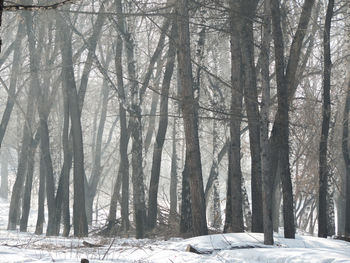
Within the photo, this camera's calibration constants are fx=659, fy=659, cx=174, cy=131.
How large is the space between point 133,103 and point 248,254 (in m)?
8.86

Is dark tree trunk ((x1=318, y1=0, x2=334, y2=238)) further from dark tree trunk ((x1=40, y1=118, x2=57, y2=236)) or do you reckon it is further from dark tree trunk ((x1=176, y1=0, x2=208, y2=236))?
dark tree trunk ((x1=40, y1=118, x2=57, y2=236))

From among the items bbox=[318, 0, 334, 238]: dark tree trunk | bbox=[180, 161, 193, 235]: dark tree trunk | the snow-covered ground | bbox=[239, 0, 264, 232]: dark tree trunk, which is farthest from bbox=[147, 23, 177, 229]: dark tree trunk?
the snow-covered ground

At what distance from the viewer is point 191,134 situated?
47.8 ft

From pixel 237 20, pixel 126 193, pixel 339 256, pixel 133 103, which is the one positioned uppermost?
pixel 237 20

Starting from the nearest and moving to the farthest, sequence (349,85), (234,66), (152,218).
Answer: (234,66), (349,85), (152,218)

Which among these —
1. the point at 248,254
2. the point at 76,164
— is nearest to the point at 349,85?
the point at 76,164

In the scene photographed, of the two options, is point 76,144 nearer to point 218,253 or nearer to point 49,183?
point 49,183

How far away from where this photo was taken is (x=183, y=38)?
1480 cm

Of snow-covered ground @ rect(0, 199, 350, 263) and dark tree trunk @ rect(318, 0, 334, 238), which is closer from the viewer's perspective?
snow-covered ground @ rect(0, 199, 350, 263)

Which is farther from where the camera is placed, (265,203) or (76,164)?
(76,164)

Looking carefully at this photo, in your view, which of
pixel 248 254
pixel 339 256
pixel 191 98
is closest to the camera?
pixel 339 256

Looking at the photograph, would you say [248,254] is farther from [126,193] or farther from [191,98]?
[126,193]

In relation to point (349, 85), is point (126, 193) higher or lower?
lower

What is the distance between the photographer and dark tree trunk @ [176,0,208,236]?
47.4 ft
